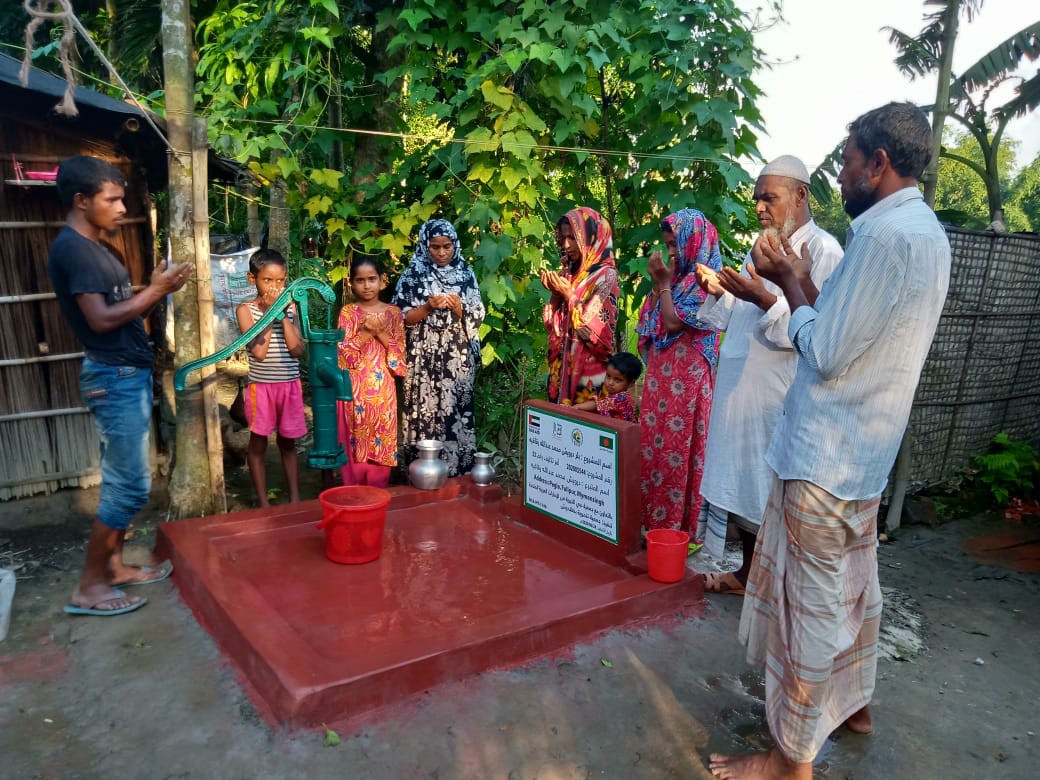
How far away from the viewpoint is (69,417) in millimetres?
5359

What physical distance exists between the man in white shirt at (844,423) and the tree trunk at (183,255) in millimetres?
3435

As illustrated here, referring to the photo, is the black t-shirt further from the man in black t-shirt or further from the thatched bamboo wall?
the thatched bamboo wall

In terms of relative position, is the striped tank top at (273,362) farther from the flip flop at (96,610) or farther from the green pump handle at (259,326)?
the flip flop at (96,610)

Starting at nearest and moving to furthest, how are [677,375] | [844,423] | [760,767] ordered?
[844,423], [760,767], [677,375]

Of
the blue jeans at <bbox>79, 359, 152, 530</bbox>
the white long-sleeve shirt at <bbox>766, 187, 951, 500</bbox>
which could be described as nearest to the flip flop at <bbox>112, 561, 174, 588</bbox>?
the blue jeans at <bbox>79, 359, 152, 530</bbox>

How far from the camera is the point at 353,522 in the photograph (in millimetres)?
3873

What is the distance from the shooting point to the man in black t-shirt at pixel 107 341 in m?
3.31

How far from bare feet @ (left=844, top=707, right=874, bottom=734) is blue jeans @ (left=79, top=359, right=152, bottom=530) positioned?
327cm

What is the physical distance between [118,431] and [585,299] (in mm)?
2714

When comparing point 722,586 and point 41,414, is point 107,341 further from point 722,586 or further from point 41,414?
point 722,586

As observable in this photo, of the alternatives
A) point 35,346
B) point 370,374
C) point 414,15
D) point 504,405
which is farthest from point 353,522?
point 414,15

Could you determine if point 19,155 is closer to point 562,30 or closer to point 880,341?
point 562,30

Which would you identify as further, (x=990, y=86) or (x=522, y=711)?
(x=990, y=86)

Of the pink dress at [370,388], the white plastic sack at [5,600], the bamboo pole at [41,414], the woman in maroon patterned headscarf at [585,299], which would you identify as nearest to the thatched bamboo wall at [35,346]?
the bamboo pole at [41,414]
